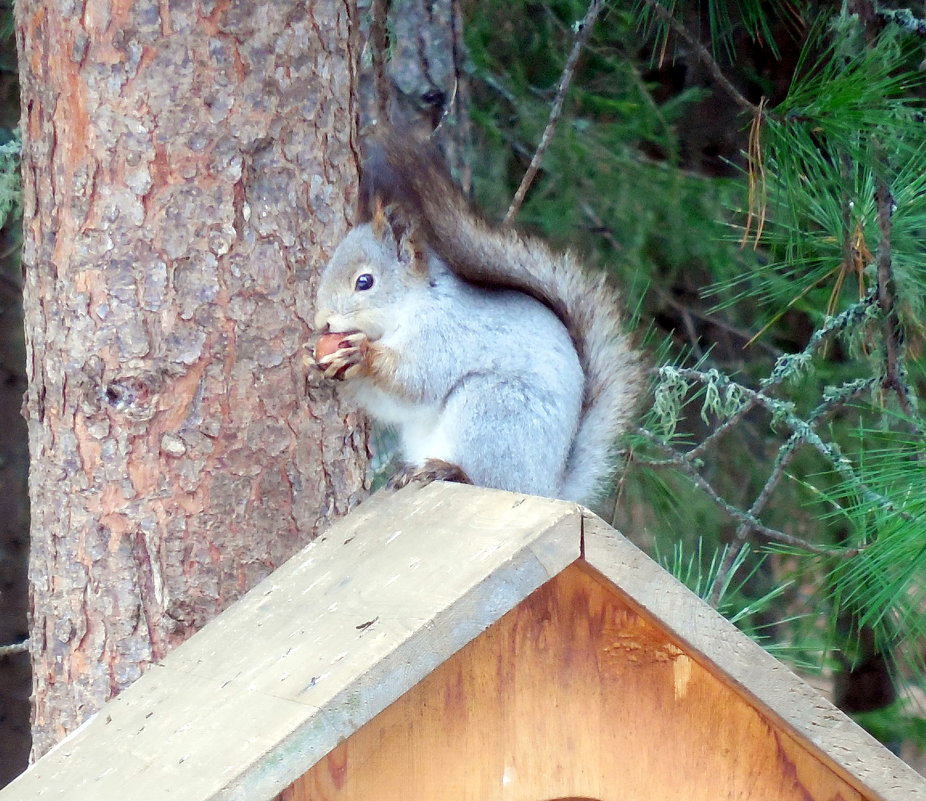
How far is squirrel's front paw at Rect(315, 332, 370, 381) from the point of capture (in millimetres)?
1416

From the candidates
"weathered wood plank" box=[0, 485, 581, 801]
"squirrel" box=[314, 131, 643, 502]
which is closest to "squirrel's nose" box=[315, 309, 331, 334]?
"squirrel" box=[314, 131, 643, 502]

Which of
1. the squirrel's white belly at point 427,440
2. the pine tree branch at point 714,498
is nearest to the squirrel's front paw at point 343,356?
the squirrel's white belly at point 427,440

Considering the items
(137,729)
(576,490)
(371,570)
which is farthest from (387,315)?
(137,729)

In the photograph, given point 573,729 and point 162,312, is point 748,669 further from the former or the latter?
point 162,312

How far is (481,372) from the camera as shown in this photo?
1496 millimetres

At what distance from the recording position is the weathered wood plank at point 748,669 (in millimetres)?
937

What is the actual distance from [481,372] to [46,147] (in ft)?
1.89

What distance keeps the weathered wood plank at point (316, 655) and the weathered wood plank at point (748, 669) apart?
0.16 ft

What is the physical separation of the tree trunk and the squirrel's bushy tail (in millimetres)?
129

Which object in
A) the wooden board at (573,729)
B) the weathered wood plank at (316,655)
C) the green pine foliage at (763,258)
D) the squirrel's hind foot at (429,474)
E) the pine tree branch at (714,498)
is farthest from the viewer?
the pine tree branch at (714,498)

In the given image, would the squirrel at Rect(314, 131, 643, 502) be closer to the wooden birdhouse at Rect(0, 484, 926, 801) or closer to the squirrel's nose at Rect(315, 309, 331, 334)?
→ the squirrel's nose at Rect(315, 309, 331, 334)

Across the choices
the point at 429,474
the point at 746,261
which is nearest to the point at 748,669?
the point at 429,474

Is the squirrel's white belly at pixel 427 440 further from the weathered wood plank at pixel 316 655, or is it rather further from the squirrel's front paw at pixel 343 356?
the weathered wood plank at pixel 316 655

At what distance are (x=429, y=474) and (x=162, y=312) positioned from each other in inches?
14.2
